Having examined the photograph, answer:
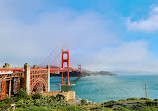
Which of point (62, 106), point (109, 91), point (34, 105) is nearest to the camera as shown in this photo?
point (62, 106)

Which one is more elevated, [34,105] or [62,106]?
[62,106]

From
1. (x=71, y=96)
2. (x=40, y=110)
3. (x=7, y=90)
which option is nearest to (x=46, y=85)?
(x=71, y=96)

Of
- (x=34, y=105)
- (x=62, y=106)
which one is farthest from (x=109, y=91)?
(x=34, y=105)

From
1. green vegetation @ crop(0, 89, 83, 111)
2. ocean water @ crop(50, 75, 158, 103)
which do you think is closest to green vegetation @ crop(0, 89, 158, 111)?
green vegetation @ crop(0, 89, 83, 111)

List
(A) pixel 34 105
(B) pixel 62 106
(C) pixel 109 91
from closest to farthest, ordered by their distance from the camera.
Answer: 1. (B) pixel 62 106
2. (A) pixel 34 105
3. (C) pixel 109 91

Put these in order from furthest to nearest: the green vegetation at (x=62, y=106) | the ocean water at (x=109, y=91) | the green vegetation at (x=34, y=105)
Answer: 1. the ocean water at (x=109, y=91)
2. the green vegetation at (x=62, y=106)
3. the green vegetation at (x=34, y=105)

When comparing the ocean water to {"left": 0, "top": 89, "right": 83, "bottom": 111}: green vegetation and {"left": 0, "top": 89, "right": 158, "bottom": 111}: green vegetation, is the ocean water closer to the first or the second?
{"left": 0, "top": 89, "right": 158, "bottom": 111}: green vegetation

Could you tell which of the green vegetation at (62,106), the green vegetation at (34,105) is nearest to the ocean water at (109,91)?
the green vegetation at (62,106)

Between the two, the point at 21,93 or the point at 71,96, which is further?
the point at 71,96

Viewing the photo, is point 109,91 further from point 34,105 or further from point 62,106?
point 34,105

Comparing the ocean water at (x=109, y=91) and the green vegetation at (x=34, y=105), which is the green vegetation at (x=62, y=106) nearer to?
the green vegetation at (x=34, y=105)

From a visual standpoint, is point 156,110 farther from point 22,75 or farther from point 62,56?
point 62,56
